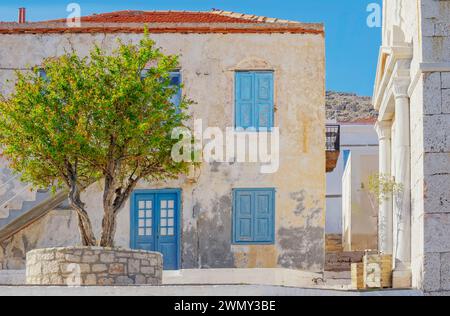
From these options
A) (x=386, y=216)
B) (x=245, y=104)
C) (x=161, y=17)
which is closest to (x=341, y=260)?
(x=245, y=104)

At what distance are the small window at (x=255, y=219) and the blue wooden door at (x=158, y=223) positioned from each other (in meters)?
1.29

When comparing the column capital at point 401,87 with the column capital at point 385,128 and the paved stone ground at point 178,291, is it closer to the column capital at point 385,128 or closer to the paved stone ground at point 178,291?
the column capital at point 385,128

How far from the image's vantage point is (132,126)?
18.3 meters

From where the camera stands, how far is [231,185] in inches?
961

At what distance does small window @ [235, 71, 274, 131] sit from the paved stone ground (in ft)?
29.5

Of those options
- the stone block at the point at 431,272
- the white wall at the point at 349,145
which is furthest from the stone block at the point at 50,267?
the white wall at the point at 349,145

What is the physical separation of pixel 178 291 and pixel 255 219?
9.03 meters

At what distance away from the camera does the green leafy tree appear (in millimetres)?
18281

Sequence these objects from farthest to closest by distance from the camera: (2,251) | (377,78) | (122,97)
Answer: (2,251) → (377,78) → (122,97)

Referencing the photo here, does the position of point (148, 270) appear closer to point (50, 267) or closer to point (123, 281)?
point (123, 281)
